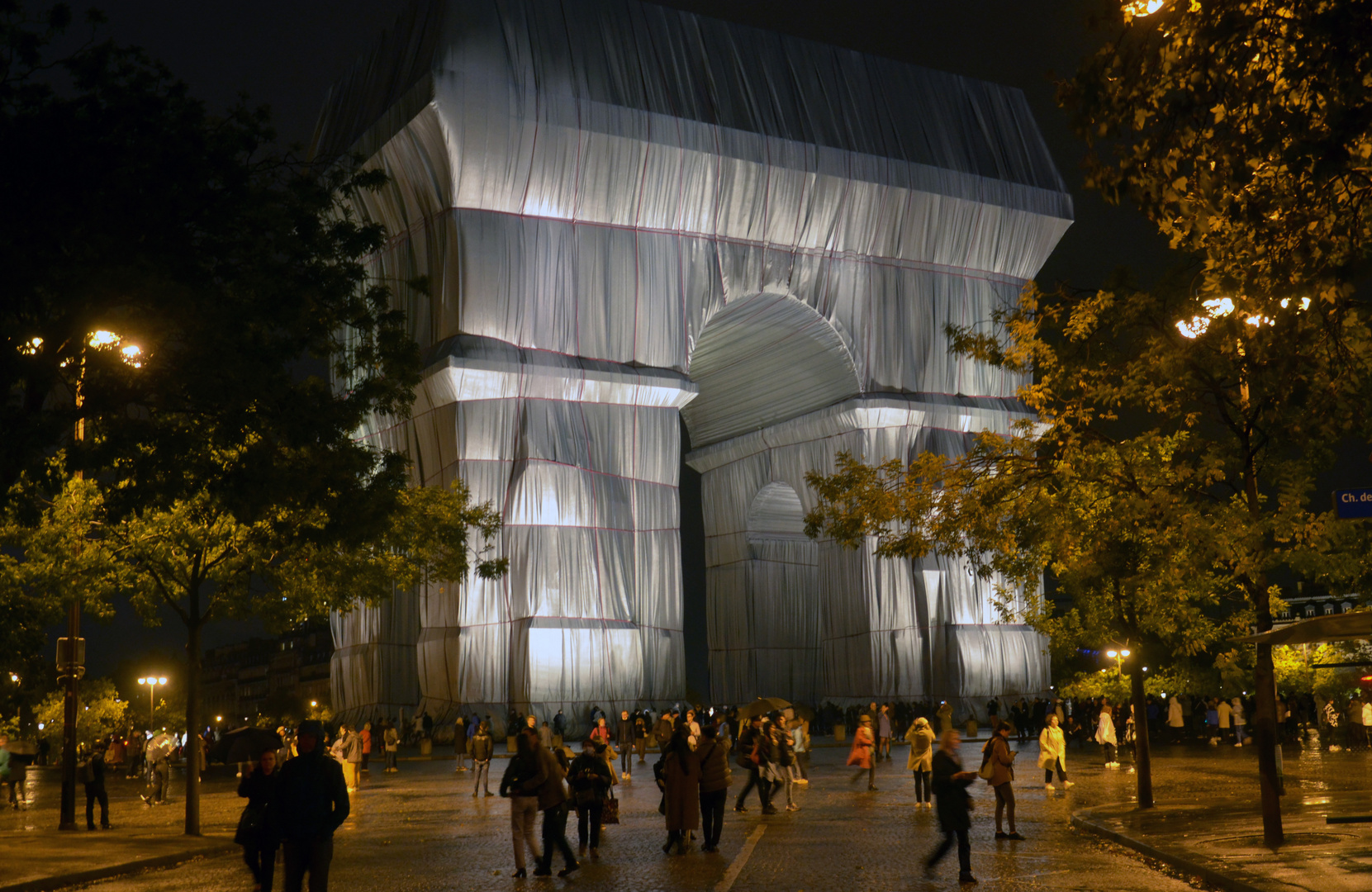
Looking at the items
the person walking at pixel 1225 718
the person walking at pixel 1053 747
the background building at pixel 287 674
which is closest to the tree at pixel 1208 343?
the person walking at pixel 1053 747

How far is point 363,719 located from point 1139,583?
32.2 meters

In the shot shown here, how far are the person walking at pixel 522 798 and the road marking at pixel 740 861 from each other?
185cm

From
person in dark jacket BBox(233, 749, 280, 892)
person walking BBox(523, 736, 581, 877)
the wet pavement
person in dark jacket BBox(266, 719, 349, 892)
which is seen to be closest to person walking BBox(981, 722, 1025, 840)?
the wet pavement

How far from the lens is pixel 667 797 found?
1540 cm

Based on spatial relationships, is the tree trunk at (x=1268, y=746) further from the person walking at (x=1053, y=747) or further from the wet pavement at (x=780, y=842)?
the person walking at (x=1053, y=747)

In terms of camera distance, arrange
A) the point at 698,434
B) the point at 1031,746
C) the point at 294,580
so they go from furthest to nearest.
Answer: the point at 698,434 < the point at 1031,746 < the point at 294,580

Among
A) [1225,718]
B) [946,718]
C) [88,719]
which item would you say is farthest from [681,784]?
[88,719]

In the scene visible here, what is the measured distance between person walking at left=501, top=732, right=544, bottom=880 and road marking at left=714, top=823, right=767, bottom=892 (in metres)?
1.85

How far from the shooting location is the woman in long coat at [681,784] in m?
15.1

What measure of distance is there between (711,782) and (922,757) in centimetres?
564

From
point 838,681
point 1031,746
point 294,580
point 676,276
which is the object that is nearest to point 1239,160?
point 294,580

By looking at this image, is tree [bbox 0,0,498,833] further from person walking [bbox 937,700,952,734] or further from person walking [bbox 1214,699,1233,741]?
person walking [bbox 1214,699,1233,741]

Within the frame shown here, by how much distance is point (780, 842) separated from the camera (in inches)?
656

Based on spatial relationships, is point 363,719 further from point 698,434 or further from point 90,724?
point 698,434
